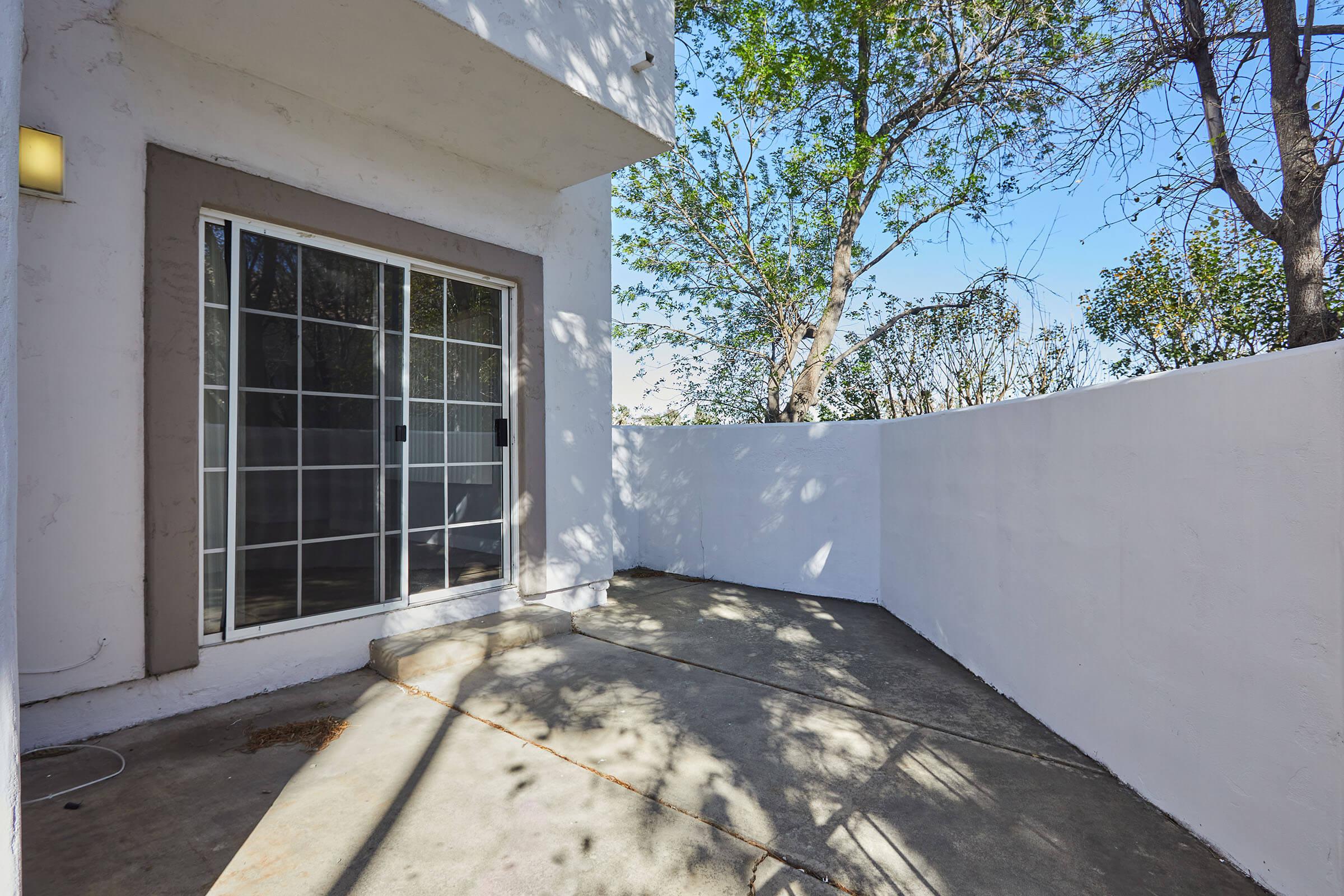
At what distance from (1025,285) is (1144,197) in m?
3.66

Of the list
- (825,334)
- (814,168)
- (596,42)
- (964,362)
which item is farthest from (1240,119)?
(814,168)

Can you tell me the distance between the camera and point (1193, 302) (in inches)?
241

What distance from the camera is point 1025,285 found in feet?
23.0

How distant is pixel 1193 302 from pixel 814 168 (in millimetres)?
4586

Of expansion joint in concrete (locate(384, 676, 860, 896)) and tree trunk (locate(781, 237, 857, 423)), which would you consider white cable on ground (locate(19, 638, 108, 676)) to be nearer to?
expansion joint in concrete (locate(384, 676, 860, 896))

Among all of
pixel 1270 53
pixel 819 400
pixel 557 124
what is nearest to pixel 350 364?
pixel 557 124

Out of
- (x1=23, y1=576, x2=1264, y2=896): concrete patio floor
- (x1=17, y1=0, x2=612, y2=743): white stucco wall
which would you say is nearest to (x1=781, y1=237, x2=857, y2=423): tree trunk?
(x1=23, y1=576, x2=1264, y2=896): concrete patio floor

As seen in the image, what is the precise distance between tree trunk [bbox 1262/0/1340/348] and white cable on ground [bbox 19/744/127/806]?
5.48 m

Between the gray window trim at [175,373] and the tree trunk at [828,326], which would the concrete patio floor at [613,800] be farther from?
the tree trunk at [828,326]

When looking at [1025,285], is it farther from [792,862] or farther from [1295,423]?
[792,862]

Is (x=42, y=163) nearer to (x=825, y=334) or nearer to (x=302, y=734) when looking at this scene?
(x=302, y=734)

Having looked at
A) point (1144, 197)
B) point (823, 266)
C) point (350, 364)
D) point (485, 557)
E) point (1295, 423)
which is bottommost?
point (485, 557)

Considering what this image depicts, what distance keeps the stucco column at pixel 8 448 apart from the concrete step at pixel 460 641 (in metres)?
2.32

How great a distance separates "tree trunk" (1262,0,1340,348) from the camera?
3162 mm
